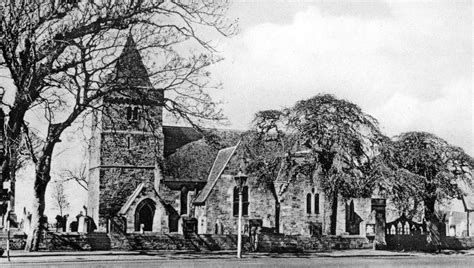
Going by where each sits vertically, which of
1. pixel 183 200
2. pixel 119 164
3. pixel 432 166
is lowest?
pixel 183 200

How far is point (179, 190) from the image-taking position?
50.6 metres

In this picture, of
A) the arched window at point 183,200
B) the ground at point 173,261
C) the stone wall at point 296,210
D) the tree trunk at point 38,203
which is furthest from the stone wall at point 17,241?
the stone wall at point 296,210

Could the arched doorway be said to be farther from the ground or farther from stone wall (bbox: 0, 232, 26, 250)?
stone wall (bbox: 0, 232, 26, 250)

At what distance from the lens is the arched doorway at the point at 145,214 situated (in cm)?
4638

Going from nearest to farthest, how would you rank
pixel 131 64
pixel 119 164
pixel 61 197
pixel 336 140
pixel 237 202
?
pixel 131 64, pixel 336 140, pixel 237 202, pixel 119 164, pixel 61 197

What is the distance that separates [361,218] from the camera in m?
56.4

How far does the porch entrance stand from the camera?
46375 millimetres

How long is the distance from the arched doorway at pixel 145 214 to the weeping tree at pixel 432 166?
62.8ft

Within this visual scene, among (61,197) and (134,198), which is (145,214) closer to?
(134,198)

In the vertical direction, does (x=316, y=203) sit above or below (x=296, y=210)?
above

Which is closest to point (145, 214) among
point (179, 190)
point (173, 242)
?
point (179, 190)

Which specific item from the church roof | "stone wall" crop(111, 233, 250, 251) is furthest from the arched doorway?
the church roof

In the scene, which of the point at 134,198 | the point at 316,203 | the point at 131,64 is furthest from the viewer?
the point at 316,203

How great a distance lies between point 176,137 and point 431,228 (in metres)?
24.9
